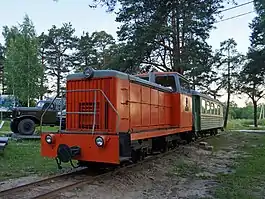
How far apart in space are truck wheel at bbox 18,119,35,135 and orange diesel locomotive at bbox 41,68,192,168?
9.88m

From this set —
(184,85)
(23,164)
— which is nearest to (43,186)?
(23,164)

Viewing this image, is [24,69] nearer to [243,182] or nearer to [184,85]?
[184,85]

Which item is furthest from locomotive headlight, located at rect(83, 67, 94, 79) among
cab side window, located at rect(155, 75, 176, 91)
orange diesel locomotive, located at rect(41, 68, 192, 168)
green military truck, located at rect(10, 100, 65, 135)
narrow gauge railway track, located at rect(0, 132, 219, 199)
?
green military truck, located at rect(10, 100, 65, 135)

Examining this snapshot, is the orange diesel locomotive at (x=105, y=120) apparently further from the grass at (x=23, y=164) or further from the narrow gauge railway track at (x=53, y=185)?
→ the grass at (x=23, y=164)

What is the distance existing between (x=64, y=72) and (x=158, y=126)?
3891cm

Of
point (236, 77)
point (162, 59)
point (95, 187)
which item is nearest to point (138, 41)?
point (162, 59)

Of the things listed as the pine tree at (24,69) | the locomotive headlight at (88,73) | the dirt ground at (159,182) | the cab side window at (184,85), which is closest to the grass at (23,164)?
the dirt ground at (159,182)

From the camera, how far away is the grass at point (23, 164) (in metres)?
8.48

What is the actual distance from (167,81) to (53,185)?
664cm

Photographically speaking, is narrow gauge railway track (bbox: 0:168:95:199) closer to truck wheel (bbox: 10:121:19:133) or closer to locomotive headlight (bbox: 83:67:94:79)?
locomotive headlight (bbox: 83:67:94:79)

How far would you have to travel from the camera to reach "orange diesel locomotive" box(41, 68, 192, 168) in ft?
24.2

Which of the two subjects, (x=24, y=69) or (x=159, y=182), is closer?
(x=159, y=182)

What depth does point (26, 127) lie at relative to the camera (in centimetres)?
1828

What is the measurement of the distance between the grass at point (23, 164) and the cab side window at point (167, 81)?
477 cm
